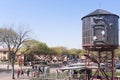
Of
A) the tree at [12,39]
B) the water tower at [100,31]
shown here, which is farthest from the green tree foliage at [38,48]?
the water tower at [100,31]

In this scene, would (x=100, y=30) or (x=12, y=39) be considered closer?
(x=100, y=30)

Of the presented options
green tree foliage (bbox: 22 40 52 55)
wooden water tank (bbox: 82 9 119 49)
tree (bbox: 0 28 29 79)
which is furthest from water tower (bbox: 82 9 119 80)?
green tree foliage (bbox: 22 40 52 55)

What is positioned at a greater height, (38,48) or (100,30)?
(100,30)

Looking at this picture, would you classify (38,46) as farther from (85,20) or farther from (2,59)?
(85,20)

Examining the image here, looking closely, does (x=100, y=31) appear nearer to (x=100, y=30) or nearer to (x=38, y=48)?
(x=100, y=30)

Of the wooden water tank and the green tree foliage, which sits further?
the green tree foliage

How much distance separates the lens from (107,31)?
77.5ft

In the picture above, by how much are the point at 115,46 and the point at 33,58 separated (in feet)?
197

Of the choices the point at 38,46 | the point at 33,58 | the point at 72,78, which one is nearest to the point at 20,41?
the point at 72,78

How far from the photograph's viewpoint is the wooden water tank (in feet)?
77.4

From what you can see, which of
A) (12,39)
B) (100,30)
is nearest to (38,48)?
(12,39)

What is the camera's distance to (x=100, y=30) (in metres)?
23.7

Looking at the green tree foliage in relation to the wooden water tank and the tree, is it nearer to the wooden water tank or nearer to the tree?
the tree

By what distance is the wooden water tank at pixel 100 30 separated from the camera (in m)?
23.6
